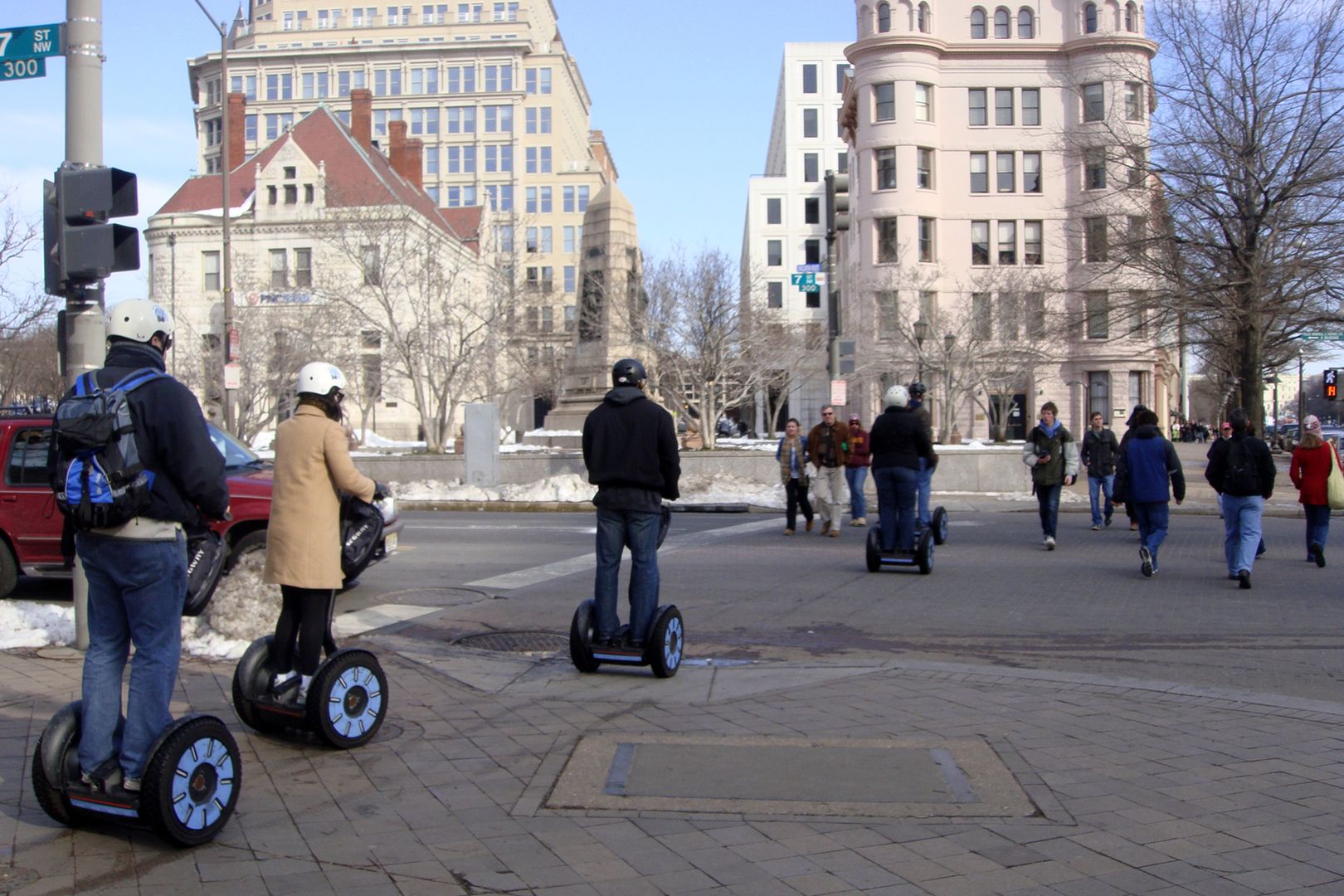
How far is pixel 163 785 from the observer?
4188 millimetres

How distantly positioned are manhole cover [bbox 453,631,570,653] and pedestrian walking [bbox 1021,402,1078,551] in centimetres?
808

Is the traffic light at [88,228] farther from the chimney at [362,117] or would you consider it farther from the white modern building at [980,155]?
the chimney at [362,117]

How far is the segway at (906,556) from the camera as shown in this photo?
1222 centimetres

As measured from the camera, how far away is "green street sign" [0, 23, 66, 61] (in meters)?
8.20

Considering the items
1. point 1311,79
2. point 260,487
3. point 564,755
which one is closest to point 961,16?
point 1311,79

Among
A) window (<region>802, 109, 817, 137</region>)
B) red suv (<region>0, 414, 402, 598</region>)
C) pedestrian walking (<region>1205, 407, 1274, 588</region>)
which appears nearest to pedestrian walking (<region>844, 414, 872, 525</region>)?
pedestrian walking (<region>1205, 407, 1274, 588</region>)

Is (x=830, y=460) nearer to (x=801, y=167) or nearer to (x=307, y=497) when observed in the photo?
(x=307, y=497)

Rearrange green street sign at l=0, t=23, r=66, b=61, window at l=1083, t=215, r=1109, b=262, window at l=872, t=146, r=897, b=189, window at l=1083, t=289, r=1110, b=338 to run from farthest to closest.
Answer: window at l=872, t=146, r=897, b=189
window at l=1083, t=215, r=1109, b=262
window at l=1083, t=289, r=1110, b=338
green street sign at l=0, t=23, r=66, b=61

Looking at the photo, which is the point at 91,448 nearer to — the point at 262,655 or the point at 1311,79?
the point at 262,655

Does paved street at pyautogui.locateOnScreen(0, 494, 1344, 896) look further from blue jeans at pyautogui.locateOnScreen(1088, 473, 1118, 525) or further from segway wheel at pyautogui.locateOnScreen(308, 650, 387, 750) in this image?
blue jeans at pyautogui.locateOnScreen(1088, 473, 1118, 525)

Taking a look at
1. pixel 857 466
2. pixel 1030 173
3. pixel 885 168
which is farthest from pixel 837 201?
pixel 1030 173

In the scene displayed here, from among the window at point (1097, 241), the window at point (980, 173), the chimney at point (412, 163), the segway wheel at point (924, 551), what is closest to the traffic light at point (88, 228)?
the segway wheel at point (924, 551)

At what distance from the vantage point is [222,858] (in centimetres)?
430

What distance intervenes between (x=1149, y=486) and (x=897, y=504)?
2.67m
